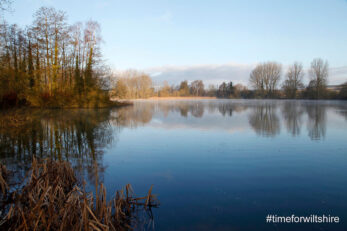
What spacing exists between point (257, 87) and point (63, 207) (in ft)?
239

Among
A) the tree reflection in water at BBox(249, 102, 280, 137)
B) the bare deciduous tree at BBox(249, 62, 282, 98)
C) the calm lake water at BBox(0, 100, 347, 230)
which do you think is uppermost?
the bare deciduous tree at BBox(249, 62, 282, 98)

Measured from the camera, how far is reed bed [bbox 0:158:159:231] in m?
2.54

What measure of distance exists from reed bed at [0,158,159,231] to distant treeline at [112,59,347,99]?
91.3ft

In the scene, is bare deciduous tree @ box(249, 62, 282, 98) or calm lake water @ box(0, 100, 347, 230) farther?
bare deciduous tree @ box(249, 62, 282, 98)

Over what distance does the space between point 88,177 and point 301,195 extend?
4.22m

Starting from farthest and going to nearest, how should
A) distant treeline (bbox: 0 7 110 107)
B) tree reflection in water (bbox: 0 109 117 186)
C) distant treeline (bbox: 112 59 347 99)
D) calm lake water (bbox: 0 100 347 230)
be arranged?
distant treeline (bbox: 112 59 347 99)
distant treeline (bbox: 0 7 110 107)
tree reflection in water (bbox: 0 109 117 186)
calm lake water (bbox: 0 100 347 230)

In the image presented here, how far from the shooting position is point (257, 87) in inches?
2734

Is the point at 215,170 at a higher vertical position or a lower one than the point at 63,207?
lower

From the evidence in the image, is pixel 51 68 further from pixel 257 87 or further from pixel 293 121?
pixel 257 87

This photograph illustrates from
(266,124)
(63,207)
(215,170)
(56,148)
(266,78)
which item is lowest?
(215,170)

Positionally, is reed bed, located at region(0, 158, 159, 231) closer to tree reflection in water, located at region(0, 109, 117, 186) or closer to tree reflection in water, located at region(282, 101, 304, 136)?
tree reflection in water, located at region(0, 109, 117, 186)

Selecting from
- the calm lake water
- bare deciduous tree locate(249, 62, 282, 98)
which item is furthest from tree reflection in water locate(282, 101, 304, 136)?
bare deciduous tree locate(249, 62, 282, 98)

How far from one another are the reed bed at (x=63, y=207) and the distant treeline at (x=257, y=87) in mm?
27830

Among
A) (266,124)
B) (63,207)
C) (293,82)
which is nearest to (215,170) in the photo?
(63,207)
